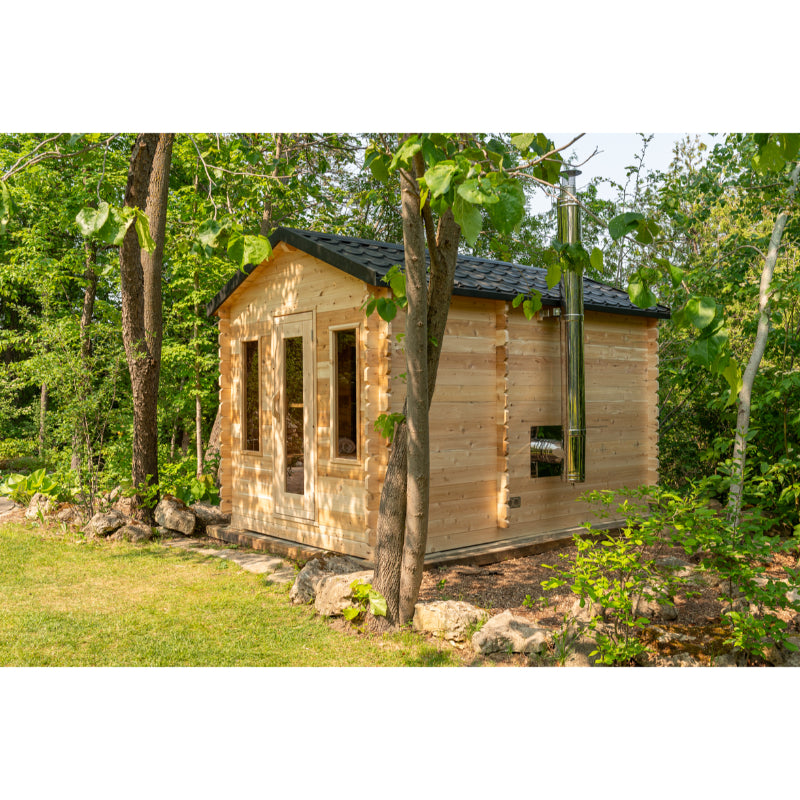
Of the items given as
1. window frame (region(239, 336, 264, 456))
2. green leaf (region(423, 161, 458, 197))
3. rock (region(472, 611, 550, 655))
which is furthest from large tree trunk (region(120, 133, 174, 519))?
green leaf (region(423, 161, 458, 197))

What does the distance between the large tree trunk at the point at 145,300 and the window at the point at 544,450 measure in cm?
477

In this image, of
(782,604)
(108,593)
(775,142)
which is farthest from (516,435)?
(775,142)

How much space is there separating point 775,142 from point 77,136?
10.6 feet

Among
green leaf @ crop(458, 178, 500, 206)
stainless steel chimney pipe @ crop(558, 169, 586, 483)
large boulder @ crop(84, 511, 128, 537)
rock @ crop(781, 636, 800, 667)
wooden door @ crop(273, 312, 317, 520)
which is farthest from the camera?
large boulder @ crop(84, 511, 128, 537)

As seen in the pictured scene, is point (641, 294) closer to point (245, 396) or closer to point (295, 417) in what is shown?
point (295, 417)

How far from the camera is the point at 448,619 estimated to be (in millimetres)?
4352

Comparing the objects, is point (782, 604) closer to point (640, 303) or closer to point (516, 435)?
point (640, 303)

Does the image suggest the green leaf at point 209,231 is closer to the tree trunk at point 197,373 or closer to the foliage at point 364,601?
the foliage at point 364,601

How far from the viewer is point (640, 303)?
8.04 ft

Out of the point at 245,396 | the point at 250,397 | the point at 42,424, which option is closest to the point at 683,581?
the point at 250,397

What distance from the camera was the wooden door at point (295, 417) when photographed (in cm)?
687

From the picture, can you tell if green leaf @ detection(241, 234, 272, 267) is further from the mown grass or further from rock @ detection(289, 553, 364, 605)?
rock @ detection(289, 553, 364, 605)

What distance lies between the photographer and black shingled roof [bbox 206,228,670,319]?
6160 millimetres

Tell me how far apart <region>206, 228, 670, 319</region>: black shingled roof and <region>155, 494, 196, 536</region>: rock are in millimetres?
2514
